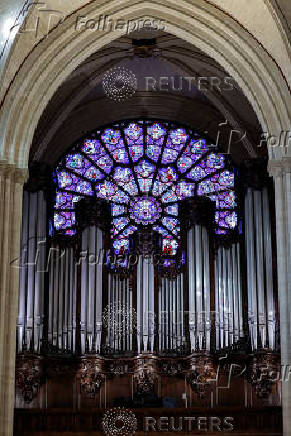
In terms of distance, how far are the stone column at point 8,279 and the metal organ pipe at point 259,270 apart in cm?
565

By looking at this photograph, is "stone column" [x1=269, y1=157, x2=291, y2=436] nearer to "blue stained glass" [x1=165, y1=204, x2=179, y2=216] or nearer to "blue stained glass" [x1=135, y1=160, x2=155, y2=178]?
"blue stained glass" [x1=165, y1=204, x2=179, y2=216]

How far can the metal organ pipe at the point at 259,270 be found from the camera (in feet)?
65.9

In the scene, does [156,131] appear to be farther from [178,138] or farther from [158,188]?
[158,188]

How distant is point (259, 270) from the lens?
2050 cm

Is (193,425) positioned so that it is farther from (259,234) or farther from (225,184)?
(225,184)

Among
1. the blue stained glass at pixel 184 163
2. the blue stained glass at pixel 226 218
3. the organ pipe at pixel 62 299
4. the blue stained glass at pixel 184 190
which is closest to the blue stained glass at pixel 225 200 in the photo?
the blue stained glass at pixel 226 218

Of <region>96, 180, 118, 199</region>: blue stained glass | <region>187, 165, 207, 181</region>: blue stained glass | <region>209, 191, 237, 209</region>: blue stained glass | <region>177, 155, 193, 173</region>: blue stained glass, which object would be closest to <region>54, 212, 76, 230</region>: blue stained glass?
<region>96, 180, 118, 199</region>: blue stained glass

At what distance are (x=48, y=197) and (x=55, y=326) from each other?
2.73 meters

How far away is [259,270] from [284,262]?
14.1 ft

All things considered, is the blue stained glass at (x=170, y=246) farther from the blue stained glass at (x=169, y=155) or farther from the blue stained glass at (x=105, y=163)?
the blue stained glass at (x=105, y=163)

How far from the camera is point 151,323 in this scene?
2053cm

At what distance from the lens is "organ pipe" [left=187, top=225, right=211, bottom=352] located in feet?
66.9

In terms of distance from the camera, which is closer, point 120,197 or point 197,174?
point 120,197
